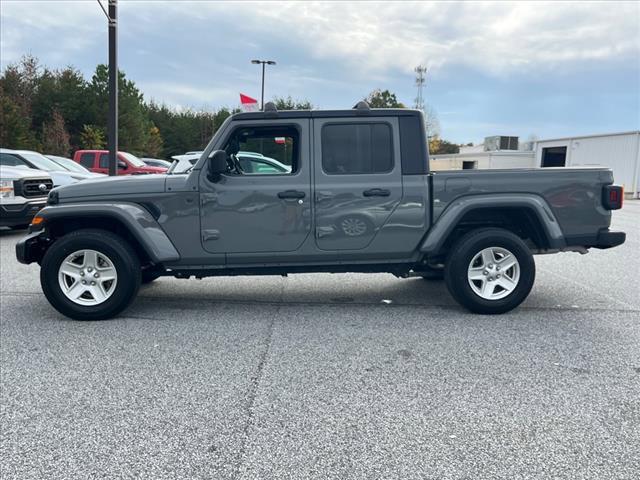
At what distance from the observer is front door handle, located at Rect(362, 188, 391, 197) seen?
4.70 m

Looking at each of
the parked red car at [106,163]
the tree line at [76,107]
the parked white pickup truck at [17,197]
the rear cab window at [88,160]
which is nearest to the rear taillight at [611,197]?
the parked white pickup truck at [17,197]

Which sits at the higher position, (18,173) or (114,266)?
(18,173)

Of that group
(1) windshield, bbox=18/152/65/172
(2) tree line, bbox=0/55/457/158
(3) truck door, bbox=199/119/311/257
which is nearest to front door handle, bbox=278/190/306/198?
(3) truck door, bbox=199/119/311/257

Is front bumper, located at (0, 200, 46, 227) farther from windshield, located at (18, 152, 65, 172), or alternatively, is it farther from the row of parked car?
windshield, located at (18, 152, 65, 172)

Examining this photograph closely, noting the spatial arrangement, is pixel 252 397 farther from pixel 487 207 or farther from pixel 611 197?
pixel 611 197

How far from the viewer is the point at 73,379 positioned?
3.42m

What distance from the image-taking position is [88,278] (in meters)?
4.73

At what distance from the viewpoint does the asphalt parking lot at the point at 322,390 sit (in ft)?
8.15

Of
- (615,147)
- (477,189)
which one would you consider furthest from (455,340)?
(615,147)

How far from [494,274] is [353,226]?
1451 mm

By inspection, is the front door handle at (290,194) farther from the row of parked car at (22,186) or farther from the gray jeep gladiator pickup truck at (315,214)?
the row of parked car at (22,186)

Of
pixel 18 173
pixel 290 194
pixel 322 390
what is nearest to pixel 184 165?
pixel 290 194

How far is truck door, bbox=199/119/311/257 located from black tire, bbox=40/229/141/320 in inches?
29.2

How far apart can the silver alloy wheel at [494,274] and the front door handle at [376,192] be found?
3.53 feet
